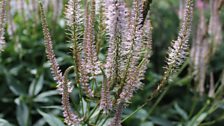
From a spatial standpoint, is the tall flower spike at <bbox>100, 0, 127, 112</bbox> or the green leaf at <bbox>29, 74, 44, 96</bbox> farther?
the green leaf at <bbox>29, 74, 44, 96</bbox>

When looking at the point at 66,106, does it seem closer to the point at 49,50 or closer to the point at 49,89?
the point at 49,50

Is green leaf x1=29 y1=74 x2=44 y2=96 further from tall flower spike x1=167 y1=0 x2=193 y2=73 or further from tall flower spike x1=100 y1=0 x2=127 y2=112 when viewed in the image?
tall flower spike x1=167 y1=0 x2=193 y2=73

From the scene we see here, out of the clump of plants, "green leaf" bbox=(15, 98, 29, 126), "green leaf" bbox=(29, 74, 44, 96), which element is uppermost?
the clump of plants

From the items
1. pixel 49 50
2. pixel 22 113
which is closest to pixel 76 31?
pixel 49 50

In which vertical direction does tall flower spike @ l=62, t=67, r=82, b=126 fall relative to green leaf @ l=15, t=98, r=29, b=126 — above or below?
above

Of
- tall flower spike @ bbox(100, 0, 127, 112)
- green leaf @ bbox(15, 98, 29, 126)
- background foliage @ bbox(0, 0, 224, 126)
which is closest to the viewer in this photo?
tall flower spike @ bbox(100, 0, 127, 112)

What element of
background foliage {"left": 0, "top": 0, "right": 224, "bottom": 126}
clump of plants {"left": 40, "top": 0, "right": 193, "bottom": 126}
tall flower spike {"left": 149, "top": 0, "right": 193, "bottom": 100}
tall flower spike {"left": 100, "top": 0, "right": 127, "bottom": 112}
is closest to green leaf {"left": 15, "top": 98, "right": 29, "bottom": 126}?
background foliage {"left": 0, "top": 0, "right": 224, "bottom": 126}

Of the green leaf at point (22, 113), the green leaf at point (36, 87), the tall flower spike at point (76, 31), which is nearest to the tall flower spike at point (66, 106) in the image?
the tall flower spike at point (76, 31)

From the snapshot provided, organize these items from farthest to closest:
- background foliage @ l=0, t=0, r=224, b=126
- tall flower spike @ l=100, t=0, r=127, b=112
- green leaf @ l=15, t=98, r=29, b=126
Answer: background foliage @ l=0, t=0, r=224, b=126 < green leaf @ l=15, t=98, r=29, b=126 < tall flower spike @ l=100, t=0, r=127, b=112
